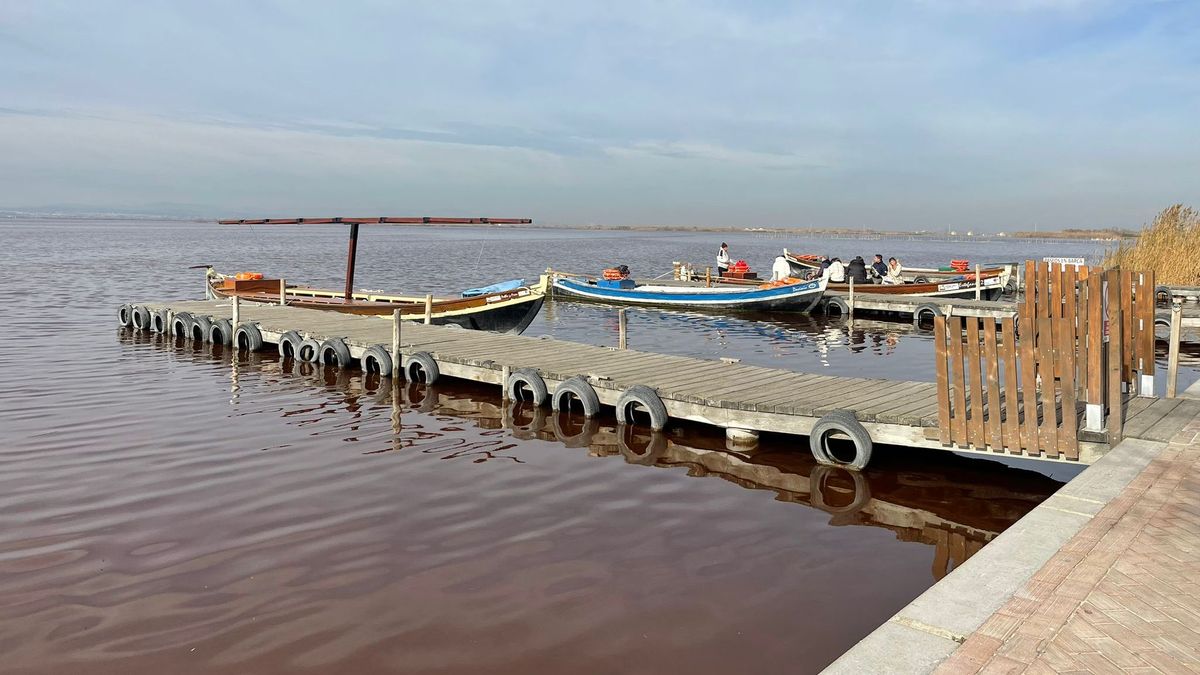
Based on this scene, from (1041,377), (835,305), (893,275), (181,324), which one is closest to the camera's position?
(1041,377)

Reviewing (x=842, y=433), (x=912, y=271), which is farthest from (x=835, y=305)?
(x=842, y=433)

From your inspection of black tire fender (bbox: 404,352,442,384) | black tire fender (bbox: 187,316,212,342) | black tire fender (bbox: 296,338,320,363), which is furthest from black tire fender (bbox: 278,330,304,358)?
black tire fender (bbox: 404,352,442,384)

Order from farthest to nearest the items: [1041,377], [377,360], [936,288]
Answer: [936,288]
[377,360]
[1041,377]

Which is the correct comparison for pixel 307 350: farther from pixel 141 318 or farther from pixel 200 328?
pixel 141 318

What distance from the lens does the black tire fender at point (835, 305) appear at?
29156 millimetres

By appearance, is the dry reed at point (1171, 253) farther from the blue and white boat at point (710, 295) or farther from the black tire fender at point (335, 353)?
the black tire fender at point (335, 353)

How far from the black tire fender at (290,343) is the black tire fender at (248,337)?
43.6 inches

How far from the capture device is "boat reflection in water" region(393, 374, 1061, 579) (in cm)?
837

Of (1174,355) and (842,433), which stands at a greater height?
(1174,355)

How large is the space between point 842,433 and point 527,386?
A: 5343 millimetres

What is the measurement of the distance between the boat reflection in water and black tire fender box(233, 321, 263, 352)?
28.5ft

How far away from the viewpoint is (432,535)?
783 cm

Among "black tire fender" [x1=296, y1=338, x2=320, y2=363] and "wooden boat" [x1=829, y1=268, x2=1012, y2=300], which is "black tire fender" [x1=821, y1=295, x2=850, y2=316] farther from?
"black tire fender" [x1=296, y1=338, x2=320, y2=363]

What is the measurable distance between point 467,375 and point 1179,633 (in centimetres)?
1127
